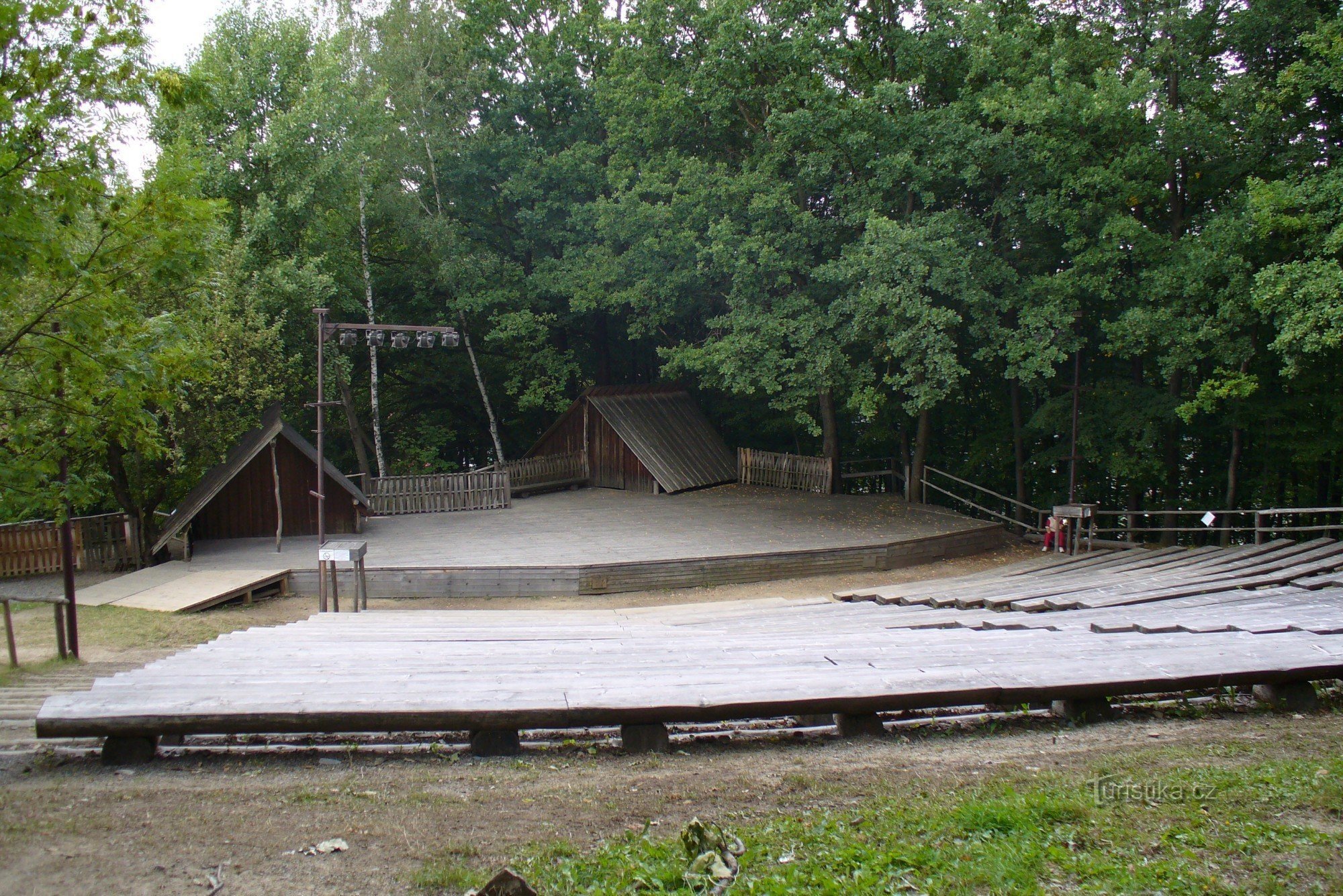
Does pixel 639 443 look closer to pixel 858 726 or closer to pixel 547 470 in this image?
pixel 547 470

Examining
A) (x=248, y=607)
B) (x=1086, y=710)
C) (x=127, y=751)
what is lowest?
(x=248, y=607)

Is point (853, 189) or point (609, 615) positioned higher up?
point (853, 189)

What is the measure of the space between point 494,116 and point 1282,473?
22486mm

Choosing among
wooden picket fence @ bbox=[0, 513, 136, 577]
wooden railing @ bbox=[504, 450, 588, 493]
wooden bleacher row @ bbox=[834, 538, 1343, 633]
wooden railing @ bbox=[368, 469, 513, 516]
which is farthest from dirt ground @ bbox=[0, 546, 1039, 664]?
wooden railing @ bbox=[504, 450, 588, 493]

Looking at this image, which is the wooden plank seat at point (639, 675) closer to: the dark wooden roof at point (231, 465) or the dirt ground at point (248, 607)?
the dirt ground at point (248, 607)

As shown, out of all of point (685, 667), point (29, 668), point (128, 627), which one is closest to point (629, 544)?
point (128, 627)

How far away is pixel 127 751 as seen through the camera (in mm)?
5031

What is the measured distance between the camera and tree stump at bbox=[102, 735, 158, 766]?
501 centimetres

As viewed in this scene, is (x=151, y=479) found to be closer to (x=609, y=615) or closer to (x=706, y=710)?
(x=609, y=615)

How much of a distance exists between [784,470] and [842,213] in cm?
705

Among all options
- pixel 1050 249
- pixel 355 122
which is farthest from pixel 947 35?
pixel 355 122

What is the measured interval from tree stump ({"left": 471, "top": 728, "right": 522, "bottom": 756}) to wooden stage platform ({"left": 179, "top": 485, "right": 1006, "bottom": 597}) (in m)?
9.55

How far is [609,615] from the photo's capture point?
414 inches

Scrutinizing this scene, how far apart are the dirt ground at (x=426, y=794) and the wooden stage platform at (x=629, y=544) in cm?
949
